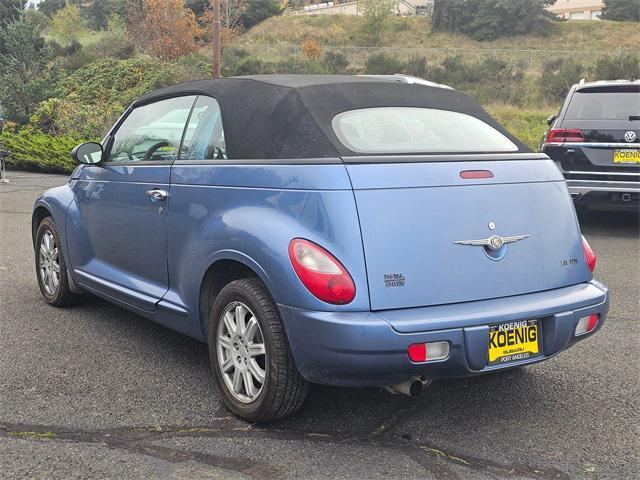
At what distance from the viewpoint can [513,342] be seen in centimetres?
308

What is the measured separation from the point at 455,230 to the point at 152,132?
2.20 metres

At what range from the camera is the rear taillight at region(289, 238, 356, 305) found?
290cm

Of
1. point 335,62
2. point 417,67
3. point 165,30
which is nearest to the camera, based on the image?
point 165,30

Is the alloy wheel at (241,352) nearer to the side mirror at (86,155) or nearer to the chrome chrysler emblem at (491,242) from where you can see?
the chrome chrysler emblem at (491,242)

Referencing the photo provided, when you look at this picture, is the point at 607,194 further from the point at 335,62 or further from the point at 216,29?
the point at 335,62

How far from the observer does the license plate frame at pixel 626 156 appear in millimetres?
8227

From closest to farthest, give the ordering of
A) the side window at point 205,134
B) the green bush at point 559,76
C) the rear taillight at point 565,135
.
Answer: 1. the side window at point 205,134
2. the rear taillight at point 565,135
3. the green bush at point 559,76

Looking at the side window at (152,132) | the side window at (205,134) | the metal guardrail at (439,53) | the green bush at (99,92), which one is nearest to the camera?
the side window at (205,134)

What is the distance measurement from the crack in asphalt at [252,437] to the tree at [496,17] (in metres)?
61.1

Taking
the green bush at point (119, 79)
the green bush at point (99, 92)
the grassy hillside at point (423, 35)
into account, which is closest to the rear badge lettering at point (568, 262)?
the green bush at point (99, 92)

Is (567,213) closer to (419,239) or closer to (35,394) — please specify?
(419,239)

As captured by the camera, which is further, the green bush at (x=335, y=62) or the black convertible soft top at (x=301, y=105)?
the green bush at (x=335, y=62)

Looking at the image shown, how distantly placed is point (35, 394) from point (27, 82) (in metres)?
23.5

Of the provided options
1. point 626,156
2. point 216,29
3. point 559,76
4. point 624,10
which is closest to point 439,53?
point 559,76
